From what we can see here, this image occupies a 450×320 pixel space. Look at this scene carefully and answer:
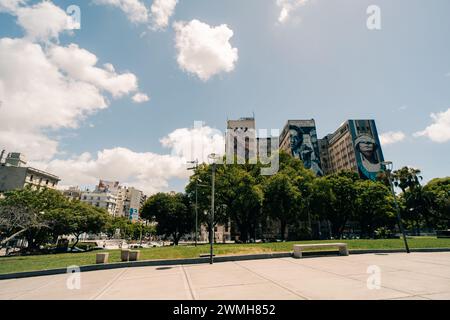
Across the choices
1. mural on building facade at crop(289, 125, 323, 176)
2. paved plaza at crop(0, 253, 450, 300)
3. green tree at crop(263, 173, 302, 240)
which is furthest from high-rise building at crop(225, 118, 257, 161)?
paved plaza at crop(0, 253, 450, 300)

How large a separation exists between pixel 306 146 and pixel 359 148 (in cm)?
1886

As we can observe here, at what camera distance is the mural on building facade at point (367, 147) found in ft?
265

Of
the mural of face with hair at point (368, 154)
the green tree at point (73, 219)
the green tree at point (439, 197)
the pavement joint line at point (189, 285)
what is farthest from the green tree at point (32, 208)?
the mural of face with hair at point (368, 154)

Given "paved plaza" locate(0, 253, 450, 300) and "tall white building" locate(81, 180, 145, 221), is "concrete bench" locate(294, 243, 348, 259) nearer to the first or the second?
"paved plaza" locate(0, 253, 450, 300)

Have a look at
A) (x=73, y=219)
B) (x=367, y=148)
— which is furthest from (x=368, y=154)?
(x=73, y=219)

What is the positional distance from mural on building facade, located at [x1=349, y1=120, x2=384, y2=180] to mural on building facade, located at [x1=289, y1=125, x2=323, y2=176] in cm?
1375

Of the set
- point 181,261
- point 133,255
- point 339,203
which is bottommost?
point 181,261

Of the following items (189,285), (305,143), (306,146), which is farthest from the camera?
(305,143)

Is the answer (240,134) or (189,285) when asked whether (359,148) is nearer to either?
(240,134)

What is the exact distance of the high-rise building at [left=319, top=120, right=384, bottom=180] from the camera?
81188 mm

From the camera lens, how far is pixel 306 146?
285 feet

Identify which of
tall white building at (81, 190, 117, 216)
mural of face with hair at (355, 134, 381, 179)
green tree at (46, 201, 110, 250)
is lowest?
green tree at (46, 201, 110, 250)
